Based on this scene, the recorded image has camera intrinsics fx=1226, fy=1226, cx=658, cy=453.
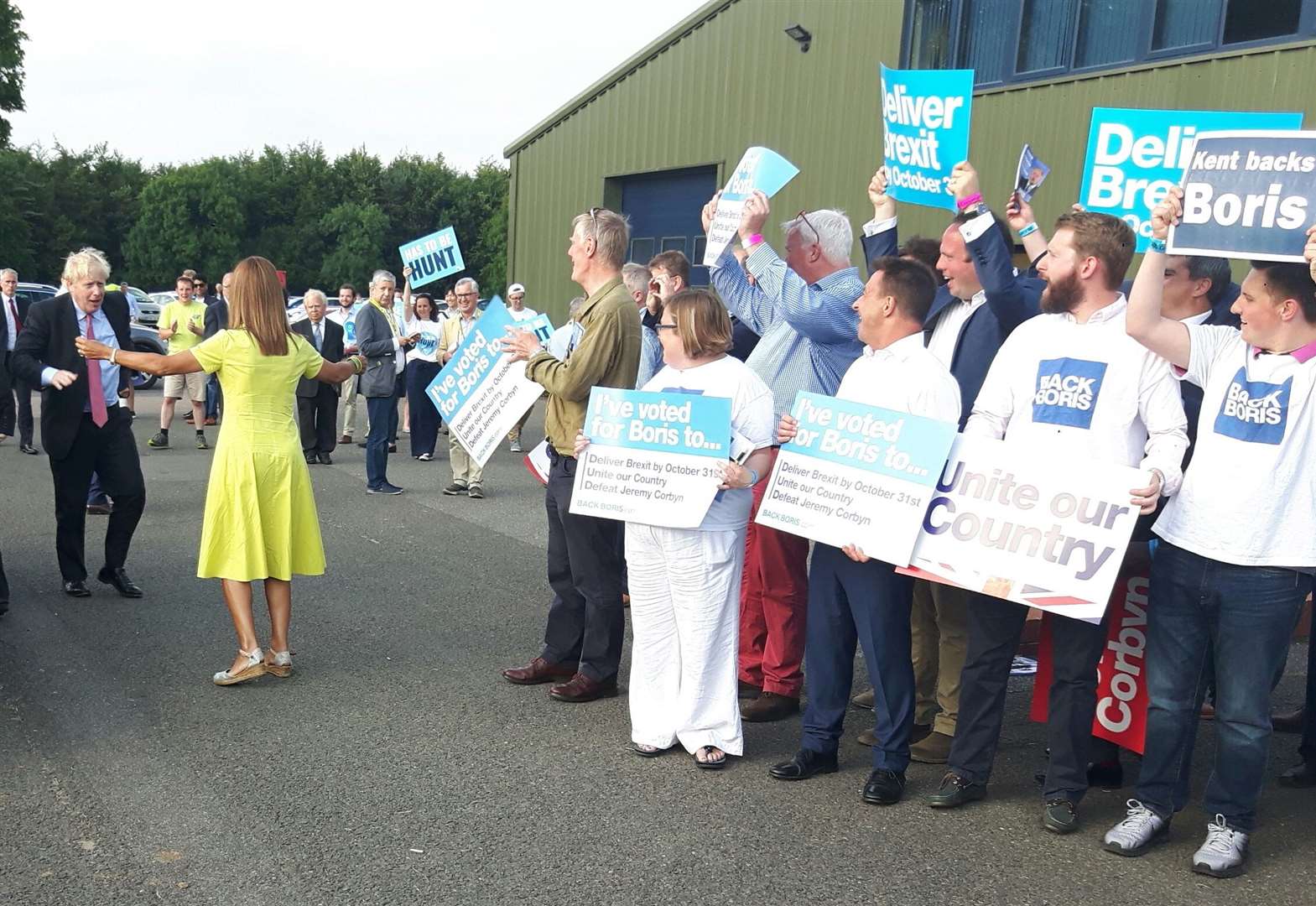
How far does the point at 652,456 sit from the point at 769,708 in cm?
142

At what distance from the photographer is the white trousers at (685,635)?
15.9 ft

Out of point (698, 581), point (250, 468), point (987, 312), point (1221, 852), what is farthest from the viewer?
point (250, 468)

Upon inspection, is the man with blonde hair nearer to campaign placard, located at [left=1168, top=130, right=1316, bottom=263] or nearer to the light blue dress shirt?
the light blue dress shirt

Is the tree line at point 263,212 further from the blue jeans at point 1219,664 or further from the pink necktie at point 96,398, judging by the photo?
the blue jeans at point 1219,664

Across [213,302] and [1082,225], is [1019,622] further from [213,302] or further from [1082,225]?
[213,302]

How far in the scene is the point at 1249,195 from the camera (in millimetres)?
3822

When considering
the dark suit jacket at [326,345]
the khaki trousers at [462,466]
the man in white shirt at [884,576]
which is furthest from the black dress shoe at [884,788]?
the dark suit jacket at [326,345]

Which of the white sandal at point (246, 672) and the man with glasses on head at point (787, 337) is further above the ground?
the man with glasses on head at point (787, 337)

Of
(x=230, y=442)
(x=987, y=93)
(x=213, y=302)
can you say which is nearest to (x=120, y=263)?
(x=213, y=302)

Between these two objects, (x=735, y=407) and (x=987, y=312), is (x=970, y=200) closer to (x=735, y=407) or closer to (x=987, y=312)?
(x=987, y=312)

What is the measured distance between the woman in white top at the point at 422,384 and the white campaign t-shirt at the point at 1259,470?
9.63 metres

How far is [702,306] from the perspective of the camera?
4848mm

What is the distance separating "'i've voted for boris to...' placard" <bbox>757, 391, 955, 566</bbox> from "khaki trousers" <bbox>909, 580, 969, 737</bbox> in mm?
731

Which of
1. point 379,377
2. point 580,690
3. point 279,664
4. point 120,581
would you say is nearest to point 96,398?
point 120,581
